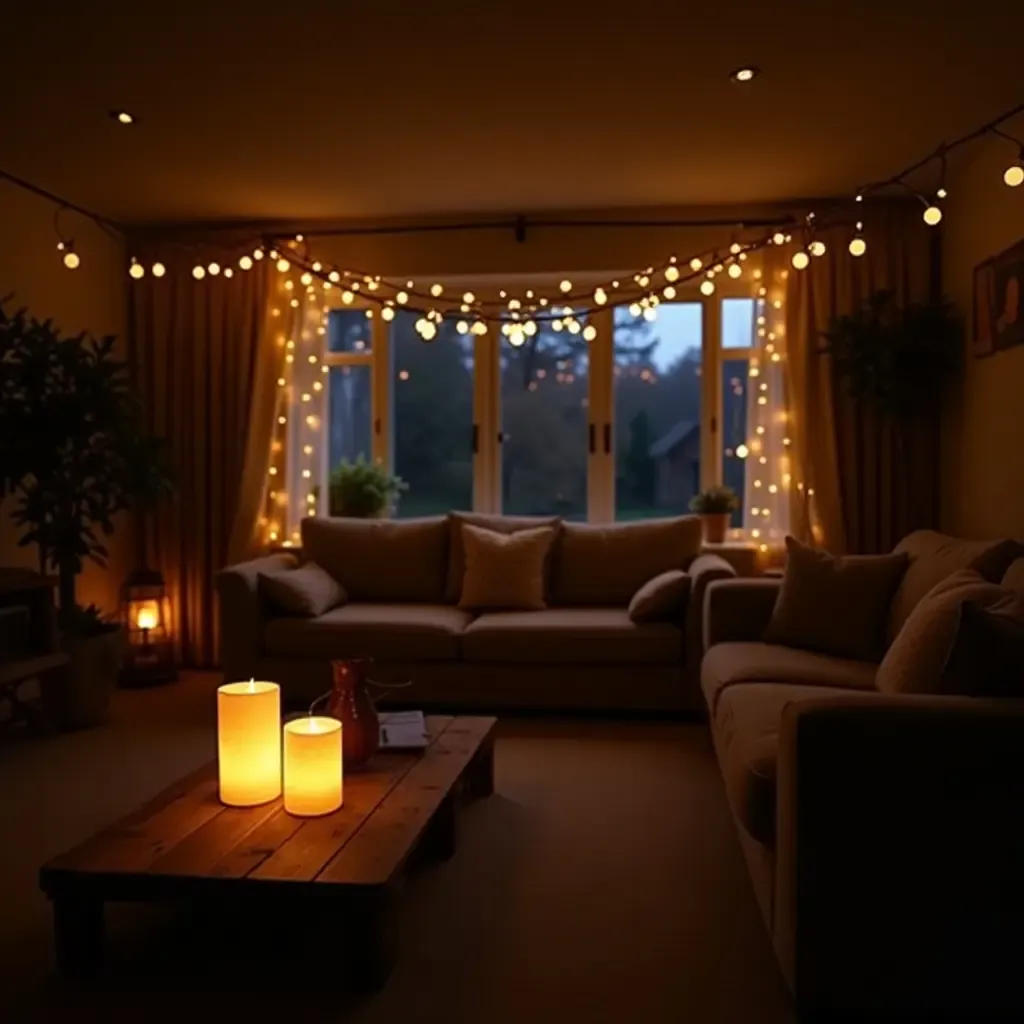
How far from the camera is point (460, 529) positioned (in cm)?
526

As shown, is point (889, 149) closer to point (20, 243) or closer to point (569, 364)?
point (569, 364)

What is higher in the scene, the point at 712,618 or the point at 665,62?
the point at 665,62

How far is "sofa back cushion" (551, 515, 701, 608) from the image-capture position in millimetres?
5004

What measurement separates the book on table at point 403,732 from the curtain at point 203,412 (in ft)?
8.19

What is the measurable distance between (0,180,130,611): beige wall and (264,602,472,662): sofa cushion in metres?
1.36

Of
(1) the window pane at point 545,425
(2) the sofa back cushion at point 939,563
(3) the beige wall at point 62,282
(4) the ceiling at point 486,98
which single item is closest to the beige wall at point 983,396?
(4) the ceiling at point 486,98

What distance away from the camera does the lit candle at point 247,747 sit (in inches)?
103

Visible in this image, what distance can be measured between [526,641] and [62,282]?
2960 mm

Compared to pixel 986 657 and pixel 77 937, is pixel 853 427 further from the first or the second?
pixel 77 937

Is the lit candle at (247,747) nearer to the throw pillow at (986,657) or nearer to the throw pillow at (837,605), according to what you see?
the throw pillow at (986,657)

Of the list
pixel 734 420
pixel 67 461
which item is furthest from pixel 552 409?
pixel 67 461

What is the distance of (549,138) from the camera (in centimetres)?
417

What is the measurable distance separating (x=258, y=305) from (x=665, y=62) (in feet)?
9.56

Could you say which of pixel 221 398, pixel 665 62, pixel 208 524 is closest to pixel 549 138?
pixel 665 62
